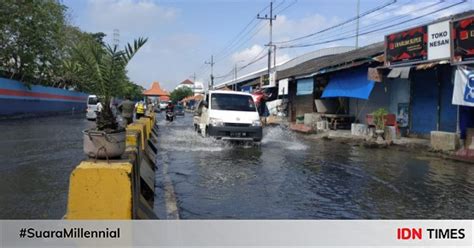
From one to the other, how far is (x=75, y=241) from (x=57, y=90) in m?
43.8

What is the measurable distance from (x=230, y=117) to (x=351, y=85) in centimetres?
845

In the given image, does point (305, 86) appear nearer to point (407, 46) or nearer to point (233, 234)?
point (407, 46)

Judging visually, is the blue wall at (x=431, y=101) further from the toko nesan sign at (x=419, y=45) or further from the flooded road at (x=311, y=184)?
the flooded road at (x=311, y=184)

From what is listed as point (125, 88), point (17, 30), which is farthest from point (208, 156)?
point (17, 30)

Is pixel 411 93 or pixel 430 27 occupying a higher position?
pixel 430 27

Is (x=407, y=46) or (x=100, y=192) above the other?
(x=407, y=46)

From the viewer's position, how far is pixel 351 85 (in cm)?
2123

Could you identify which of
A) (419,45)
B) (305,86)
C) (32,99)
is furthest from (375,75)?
(32,99)

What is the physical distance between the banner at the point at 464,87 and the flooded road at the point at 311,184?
6.86 ft

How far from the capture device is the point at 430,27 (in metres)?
15.5

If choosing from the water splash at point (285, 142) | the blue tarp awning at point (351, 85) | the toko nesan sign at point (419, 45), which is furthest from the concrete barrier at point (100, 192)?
the blue tarp awning at point (351, 85)

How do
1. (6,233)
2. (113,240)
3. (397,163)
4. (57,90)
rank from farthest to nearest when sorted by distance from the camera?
(57,90) < (397,163) < (6,233) < (113,240)

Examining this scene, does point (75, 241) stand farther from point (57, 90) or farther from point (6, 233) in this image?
point (57, 90)

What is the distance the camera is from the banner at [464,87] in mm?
13612
